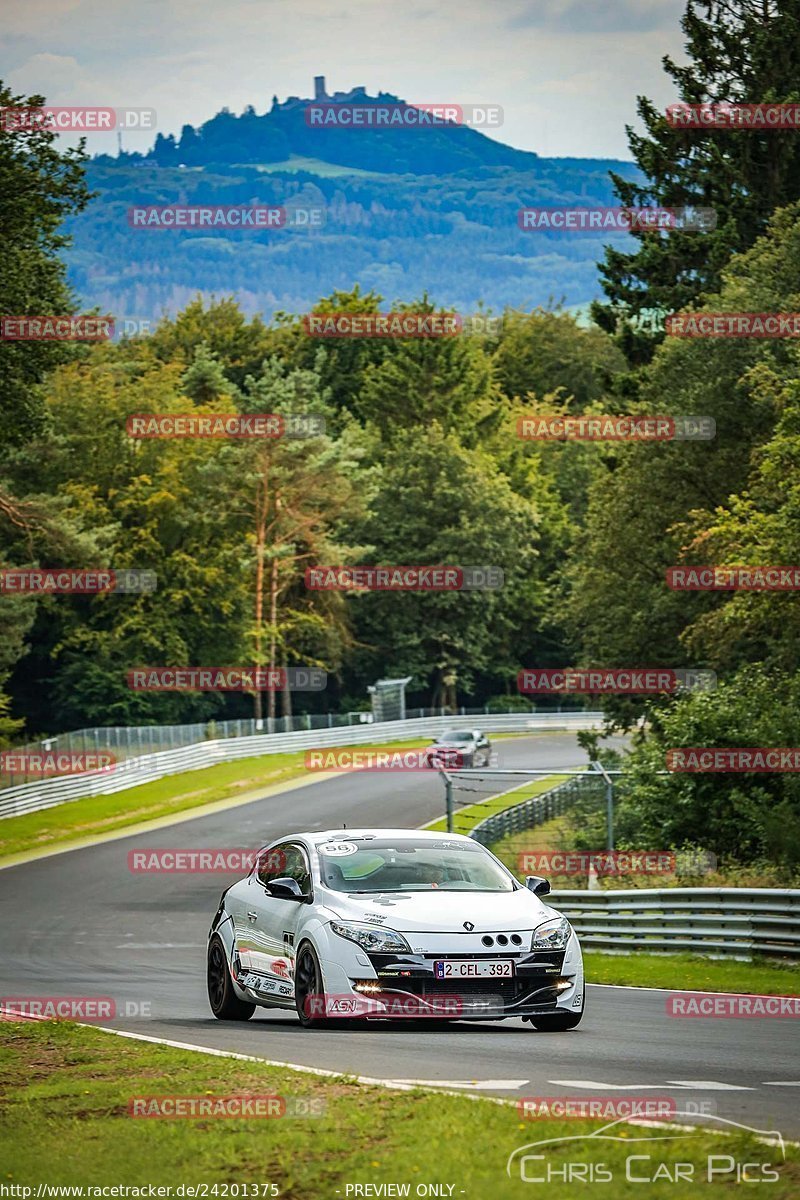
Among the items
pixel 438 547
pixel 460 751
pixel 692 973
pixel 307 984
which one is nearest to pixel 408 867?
pixel 307 984

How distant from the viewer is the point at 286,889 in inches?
538

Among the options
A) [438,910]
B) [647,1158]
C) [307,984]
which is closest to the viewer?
[647,1158]

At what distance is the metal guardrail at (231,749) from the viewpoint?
2138 inches

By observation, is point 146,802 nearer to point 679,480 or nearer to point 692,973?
point 679,480

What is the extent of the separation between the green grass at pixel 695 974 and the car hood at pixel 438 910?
5260 mm

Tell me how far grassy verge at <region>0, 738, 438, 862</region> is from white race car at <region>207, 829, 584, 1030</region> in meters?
33.1

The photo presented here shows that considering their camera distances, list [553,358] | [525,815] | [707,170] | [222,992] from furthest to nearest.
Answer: [553,358]
[707,170]
[525,815]
[222,992]

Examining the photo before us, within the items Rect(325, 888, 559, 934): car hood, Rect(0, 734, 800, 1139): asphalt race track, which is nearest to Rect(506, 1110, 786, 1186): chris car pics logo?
Rect(0, 734, 800, 1139): asphalt race track

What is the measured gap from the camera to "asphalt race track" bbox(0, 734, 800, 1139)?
1006 centimetres

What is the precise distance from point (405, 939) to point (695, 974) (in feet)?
27.4

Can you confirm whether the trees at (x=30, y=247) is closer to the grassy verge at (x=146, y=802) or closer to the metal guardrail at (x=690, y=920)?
the grassy verge at (x=146, y=802)

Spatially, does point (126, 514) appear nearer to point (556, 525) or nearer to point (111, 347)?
point (111, 347)

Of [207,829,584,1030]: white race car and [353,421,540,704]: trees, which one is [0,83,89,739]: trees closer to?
[207,829,584,1030]: white race car

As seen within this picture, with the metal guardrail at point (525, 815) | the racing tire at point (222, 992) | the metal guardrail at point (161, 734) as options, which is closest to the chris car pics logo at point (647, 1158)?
the racing tire at point (222, 992)
